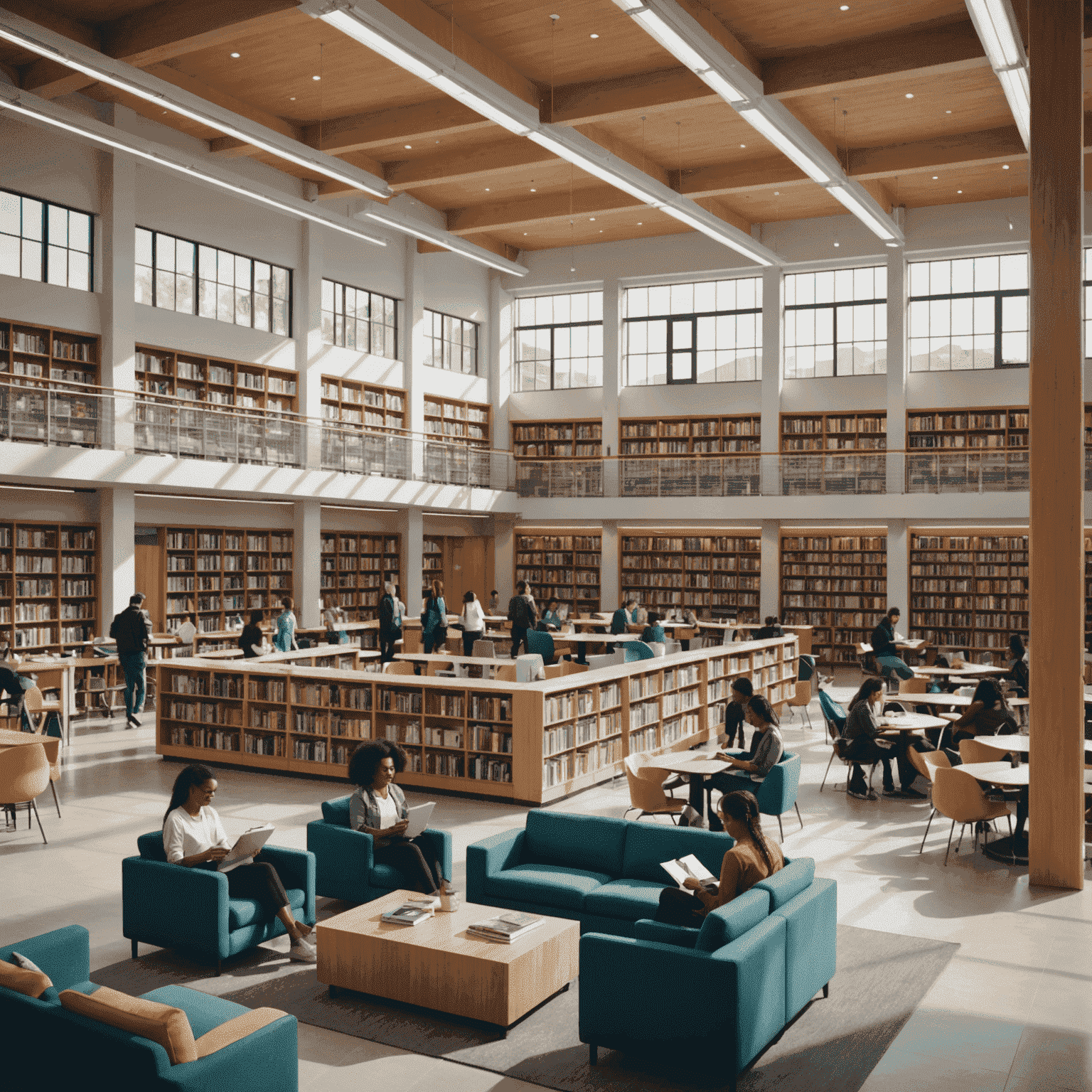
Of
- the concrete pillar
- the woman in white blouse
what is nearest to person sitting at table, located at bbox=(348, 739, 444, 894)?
the woman in white blouse

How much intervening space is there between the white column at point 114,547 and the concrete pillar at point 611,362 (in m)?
10.1

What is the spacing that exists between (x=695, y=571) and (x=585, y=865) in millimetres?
14963

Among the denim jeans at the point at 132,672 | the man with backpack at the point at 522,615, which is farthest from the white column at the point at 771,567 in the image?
the denim jeans at the point at 132,672

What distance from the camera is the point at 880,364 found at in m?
19.7

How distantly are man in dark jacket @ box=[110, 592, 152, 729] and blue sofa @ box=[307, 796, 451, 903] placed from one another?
6.81m

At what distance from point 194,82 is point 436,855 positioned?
11.6m

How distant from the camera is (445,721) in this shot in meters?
9.11

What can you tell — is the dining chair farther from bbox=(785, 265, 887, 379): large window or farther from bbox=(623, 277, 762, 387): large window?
bbox=(785, 265, 887, 379): large window

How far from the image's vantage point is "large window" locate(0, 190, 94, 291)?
526 inches

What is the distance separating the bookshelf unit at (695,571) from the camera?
20.2m

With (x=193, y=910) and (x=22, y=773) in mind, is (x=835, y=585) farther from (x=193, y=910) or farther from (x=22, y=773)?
(x=193, y=910)

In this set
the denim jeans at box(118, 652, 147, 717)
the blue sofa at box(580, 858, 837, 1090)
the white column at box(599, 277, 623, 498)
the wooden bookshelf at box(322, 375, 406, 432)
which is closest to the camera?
the blue sofa at box(580, 858, 837, 1090)

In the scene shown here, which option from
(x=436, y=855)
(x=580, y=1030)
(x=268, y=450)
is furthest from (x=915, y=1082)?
(x=268, y=450)

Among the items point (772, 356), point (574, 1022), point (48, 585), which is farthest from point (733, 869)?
point (772, 356)
